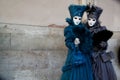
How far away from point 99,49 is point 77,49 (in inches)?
8.9

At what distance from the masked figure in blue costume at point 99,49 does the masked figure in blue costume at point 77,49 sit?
8 cm

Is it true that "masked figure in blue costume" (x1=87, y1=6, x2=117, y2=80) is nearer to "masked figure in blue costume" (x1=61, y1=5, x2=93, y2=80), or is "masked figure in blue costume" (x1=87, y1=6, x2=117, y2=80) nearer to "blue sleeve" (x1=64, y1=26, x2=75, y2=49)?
"masked figure in blue costume" (x1=61, y1=5, x2=93, y2=80)

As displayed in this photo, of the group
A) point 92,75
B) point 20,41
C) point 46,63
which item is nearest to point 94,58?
point 92,75

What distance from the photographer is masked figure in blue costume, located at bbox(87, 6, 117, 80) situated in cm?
221

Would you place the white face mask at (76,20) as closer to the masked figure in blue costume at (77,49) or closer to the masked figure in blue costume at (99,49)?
the masked figure in blue costume at (77,49)

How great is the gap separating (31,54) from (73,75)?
0.52 metres

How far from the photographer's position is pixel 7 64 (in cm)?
229

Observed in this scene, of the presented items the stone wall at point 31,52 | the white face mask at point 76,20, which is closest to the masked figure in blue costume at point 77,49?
the white face mask at point 76,20

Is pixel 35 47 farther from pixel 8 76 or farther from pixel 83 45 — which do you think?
pixel 83 45

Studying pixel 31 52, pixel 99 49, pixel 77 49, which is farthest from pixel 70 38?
pixel 31 52

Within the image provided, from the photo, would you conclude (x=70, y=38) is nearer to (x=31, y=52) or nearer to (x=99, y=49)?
(x=99, y=49)

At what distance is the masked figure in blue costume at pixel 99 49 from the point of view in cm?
221

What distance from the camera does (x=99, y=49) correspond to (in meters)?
2.26

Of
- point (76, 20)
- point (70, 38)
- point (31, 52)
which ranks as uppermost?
point (76, 20)
